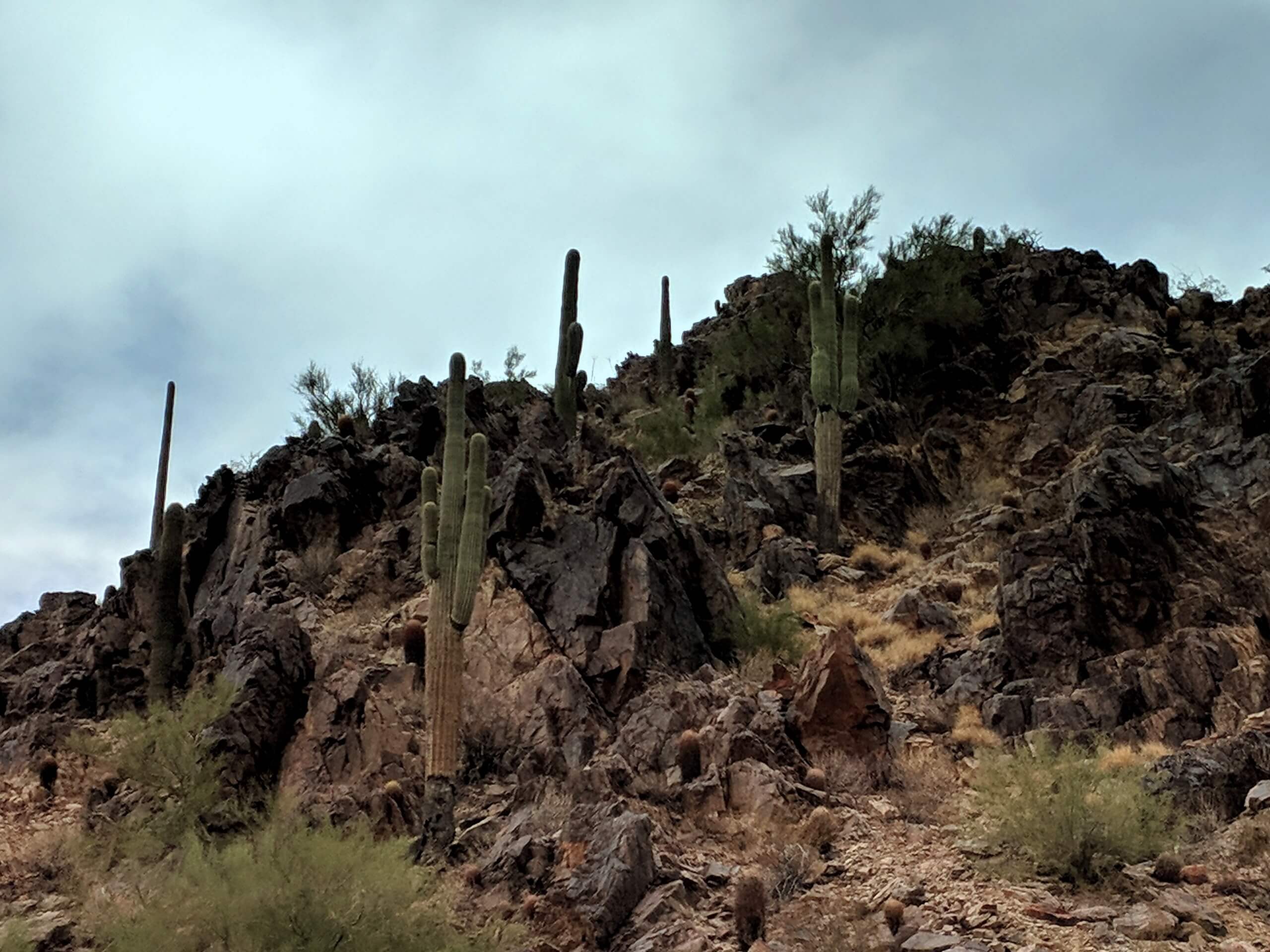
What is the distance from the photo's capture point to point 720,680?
47.5ft

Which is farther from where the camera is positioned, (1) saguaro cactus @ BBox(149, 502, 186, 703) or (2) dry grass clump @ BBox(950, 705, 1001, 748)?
(1) saguaro cactus @ BBox(149, 502, 186, 703)

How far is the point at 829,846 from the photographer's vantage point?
1083cm

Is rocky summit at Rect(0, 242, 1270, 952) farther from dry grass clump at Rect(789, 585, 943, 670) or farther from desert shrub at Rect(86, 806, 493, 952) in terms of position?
desert shrub at Rect(86, 806, 493, 952)

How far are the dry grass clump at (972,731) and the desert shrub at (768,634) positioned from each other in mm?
2666

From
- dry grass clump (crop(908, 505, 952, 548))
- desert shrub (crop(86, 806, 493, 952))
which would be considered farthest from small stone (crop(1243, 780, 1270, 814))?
dry grass clump (crop(908, 505, 952, 548))

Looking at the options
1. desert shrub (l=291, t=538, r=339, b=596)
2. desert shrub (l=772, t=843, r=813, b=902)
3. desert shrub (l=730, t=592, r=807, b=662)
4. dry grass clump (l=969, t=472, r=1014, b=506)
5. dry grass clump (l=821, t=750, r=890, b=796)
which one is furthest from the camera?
dry grass clump (l=969, t=472, r=1014, b=506)

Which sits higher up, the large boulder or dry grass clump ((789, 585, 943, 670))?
dry grass clump ((789, 585, 943, 670))

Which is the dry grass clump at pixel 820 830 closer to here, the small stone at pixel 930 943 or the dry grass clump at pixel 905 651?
the small stone at pixel 930 943

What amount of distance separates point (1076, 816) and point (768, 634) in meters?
6.83

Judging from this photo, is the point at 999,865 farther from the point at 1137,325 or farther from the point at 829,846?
the point at 1137,325

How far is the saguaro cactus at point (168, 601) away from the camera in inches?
650

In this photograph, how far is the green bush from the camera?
31.2 feet

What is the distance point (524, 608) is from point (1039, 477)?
1083 centimetres

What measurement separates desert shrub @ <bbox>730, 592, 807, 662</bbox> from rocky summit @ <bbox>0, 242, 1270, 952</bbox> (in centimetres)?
6
